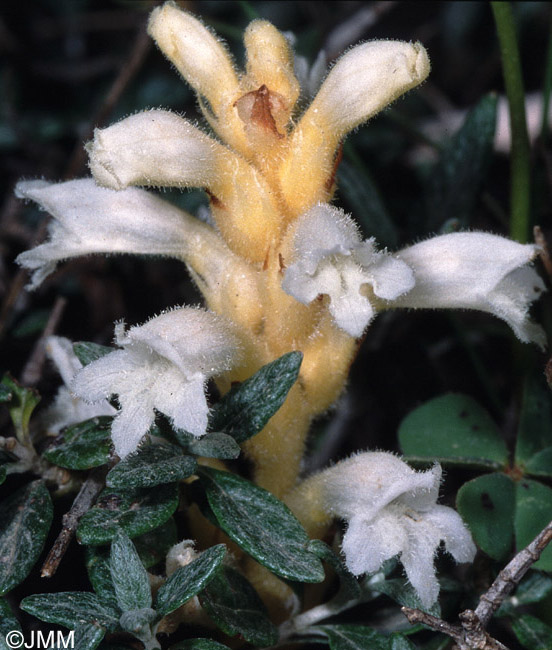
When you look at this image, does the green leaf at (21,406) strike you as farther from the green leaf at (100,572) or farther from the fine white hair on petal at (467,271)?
the fine white hair on petal at (467,271)

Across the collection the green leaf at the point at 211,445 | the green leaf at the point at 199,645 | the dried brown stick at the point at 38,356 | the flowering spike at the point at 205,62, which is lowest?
the green leaf at the point at 199,645

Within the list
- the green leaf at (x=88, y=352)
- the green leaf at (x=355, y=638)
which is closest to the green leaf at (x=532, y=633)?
the green leaf at (x=355, y=638)

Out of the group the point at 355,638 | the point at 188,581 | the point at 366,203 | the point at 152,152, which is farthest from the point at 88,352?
the point at 366,203

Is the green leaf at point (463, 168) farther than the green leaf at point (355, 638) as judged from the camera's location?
Yes

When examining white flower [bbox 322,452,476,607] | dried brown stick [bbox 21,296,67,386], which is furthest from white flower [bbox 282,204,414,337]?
dried brown stick [bbox 21,296,67,386]

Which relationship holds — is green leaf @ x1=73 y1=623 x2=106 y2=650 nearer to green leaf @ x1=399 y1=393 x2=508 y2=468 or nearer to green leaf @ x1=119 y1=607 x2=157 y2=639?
green leaf @ x1=119 y1=607 x2=157 y2=639

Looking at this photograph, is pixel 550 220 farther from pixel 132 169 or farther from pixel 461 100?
pixel 132 169

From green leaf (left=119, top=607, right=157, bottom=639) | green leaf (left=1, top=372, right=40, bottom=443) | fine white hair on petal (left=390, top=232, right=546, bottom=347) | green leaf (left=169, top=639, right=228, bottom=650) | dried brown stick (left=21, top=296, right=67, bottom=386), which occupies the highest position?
dried brown stick (left=21, top=296, right=67, bottom=386)

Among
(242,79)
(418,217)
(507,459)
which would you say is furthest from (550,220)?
(242,79)
